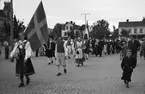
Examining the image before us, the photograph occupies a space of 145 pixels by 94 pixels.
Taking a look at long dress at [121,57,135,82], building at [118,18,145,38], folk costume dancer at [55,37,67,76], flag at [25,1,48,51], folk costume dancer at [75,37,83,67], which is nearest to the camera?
long dress at [121,57,135,82]

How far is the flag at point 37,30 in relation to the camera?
8852mm

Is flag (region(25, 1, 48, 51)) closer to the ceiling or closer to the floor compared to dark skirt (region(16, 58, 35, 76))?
closer to the ceiling

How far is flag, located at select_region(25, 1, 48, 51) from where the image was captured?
885 centimetres

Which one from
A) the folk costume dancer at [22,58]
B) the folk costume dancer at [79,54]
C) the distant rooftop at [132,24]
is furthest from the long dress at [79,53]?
the distant rooftop at [132,24]

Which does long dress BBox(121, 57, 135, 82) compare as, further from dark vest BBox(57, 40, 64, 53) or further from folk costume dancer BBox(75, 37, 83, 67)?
folk costume dancer BBox(75, 37, 83, 67)

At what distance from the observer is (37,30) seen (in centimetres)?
892

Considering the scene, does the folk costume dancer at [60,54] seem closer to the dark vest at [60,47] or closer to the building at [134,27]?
the dark vest at [60,47]

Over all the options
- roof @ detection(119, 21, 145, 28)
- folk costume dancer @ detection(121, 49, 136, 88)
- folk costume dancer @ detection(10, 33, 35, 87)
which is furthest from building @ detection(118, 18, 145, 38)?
folk costume dancer @ detection(10, 33, 35, 87)

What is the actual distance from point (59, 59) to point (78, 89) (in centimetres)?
377

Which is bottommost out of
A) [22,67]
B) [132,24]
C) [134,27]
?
[22,67]

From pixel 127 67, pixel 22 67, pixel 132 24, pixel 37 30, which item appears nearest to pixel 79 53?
pixel 37 30

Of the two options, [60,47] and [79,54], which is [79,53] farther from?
[60,47]

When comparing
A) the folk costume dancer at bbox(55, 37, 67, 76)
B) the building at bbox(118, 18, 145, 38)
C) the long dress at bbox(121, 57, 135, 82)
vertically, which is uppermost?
the building at bbox(118, 18, 145, 38)

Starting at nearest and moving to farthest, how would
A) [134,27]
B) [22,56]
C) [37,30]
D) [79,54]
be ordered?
[22,56]
[37,30]
[79,54]
[134,27]
